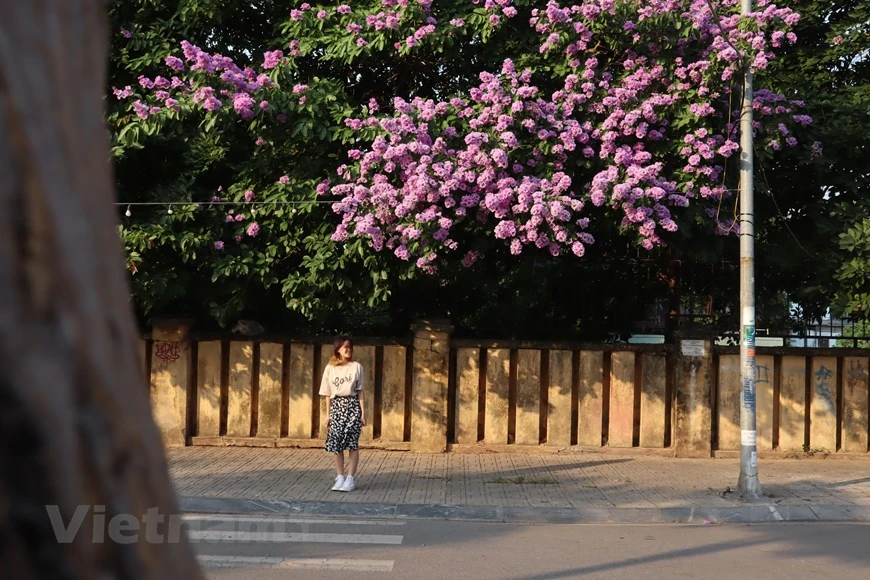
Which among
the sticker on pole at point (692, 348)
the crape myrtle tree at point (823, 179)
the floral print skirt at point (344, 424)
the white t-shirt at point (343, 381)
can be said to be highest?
the crape myrtle tree at point (823, 179)

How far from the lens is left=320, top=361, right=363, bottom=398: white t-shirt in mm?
10039

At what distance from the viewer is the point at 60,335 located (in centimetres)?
90

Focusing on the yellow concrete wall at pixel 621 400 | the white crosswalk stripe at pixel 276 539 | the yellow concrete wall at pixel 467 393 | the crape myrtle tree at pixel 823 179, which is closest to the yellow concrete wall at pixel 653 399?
the yellow concrete wall at pixel 621 400

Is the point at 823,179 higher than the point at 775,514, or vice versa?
the point at 823,179

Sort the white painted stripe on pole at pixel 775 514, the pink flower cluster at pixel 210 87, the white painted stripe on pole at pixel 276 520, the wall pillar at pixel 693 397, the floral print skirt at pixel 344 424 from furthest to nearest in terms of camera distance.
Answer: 1. the wall pillar at pixel 693 397
2. the pink flower cluster at pixel 210 87
3. the floral print skirt at pixel 344 424
4. the white painted stripe on pole at pixel 775 514
5. the white painted stripe on pole at pixel 276 520

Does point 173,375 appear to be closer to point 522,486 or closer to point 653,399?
point 522,486

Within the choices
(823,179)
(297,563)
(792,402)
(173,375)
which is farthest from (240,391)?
(823,179)

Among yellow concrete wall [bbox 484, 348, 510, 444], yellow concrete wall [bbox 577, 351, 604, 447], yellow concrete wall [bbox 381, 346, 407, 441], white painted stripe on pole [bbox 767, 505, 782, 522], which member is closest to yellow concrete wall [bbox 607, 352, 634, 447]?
yellow concrete wall [bbox 577, 351, 604, 447]

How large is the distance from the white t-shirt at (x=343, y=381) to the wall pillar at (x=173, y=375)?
3723 millimetres

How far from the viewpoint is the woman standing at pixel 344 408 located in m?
10.0

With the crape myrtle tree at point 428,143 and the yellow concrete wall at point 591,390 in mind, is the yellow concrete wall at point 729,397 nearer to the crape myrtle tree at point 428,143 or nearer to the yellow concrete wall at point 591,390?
the yellow concrete wall at point 591,390

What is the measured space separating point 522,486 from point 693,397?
3363 millimetres

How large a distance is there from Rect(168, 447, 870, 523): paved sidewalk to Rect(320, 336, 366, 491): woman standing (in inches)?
12.5

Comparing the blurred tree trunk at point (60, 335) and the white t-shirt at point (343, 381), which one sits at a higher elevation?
the blurred tree trunk at point (60, 335)
